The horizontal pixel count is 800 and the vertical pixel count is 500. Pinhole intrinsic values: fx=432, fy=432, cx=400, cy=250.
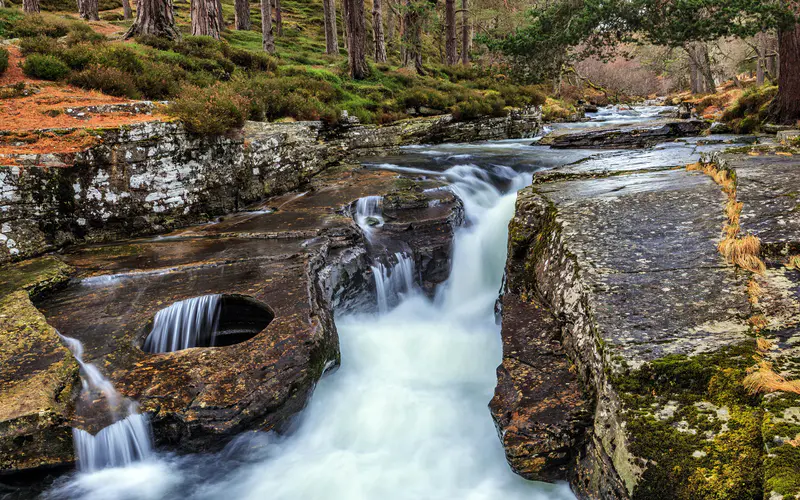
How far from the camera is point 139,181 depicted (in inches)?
308

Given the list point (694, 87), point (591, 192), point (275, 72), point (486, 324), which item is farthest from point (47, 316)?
point (694, 87)

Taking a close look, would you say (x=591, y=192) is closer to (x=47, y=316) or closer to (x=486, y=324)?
(x=486, y=324)

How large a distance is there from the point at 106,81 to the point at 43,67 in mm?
1243

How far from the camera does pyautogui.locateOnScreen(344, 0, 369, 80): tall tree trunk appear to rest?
58.4 feet

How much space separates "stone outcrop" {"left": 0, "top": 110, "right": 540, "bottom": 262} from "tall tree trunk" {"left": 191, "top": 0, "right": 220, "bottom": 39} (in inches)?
403

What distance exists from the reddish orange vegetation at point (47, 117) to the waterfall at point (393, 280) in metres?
5.26

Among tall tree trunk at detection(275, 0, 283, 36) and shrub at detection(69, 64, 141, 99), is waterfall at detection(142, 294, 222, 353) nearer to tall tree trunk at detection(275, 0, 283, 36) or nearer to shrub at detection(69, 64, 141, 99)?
shrub at detection(69, 64, 141, 99)

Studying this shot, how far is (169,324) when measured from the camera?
16.5ft

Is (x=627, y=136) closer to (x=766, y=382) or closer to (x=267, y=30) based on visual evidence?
(x=766, y=382)

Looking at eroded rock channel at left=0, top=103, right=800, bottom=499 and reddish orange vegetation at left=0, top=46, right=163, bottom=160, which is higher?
reddish orange vegetation at left=0, top=46, right=163, bottom=160

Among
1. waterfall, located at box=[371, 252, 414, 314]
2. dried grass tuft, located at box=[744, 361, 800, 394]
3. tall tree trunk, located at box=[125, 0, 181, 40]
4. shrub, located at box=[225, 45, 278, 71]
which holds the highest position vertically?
tall tree trunk, located at box=[125, 0, 181, 40]

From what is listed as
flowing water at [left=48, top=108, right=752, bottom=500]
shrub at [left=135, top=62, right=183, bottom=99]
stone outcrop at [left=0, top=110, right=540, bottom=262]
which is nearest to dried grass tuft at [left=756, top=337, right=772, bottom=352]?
flowing water at [left=48, top=108, right=752, bottom=500]

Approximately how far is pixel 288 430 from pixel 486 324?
136 inches

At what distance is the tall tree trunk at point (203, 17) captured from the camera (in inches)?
704
